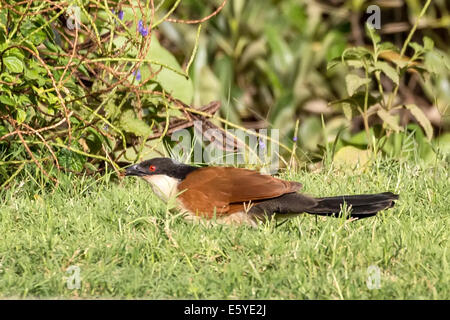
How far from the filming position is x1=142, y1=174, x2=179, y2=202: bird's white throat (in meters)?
4.55

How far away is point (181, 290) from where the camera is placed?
11.8 feet

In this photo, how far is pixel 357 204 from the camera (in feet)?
14.7

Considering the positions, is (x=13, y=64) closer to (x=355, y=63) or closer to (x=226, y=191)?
(x=226, y=191)

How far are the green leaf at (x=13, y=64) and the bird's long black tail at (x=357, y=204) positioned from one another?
1.78 m

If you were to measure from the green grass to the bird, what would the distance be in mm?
83

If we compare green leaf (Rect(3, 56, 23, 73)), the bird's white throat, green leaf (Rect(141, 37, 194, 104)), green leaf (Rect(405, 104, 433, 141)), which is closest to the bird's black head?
the bird's white throat

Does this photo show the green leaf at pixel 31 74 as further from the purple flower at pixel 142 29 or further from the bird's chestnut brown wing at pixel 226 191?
the bird's chestnut brown wing at pixel 226 191

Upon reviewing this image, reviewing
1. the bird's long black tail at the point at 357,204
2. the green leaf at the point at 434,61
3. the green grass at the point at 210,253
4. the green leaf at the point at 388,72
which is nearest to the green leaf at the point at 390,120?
the green leaf at the point at 388,72

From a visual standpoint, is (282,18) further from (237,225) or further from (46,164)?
(237,225)

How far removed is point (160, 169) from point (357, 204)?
1.05m

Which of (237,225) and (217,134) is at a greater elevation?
(217,134)

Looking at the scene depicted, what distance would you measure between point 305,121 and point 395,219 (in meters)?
3.03

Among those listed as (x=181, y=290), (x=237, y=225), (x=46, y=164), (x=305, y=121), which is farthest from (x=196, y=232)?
(x=305, y=121)
